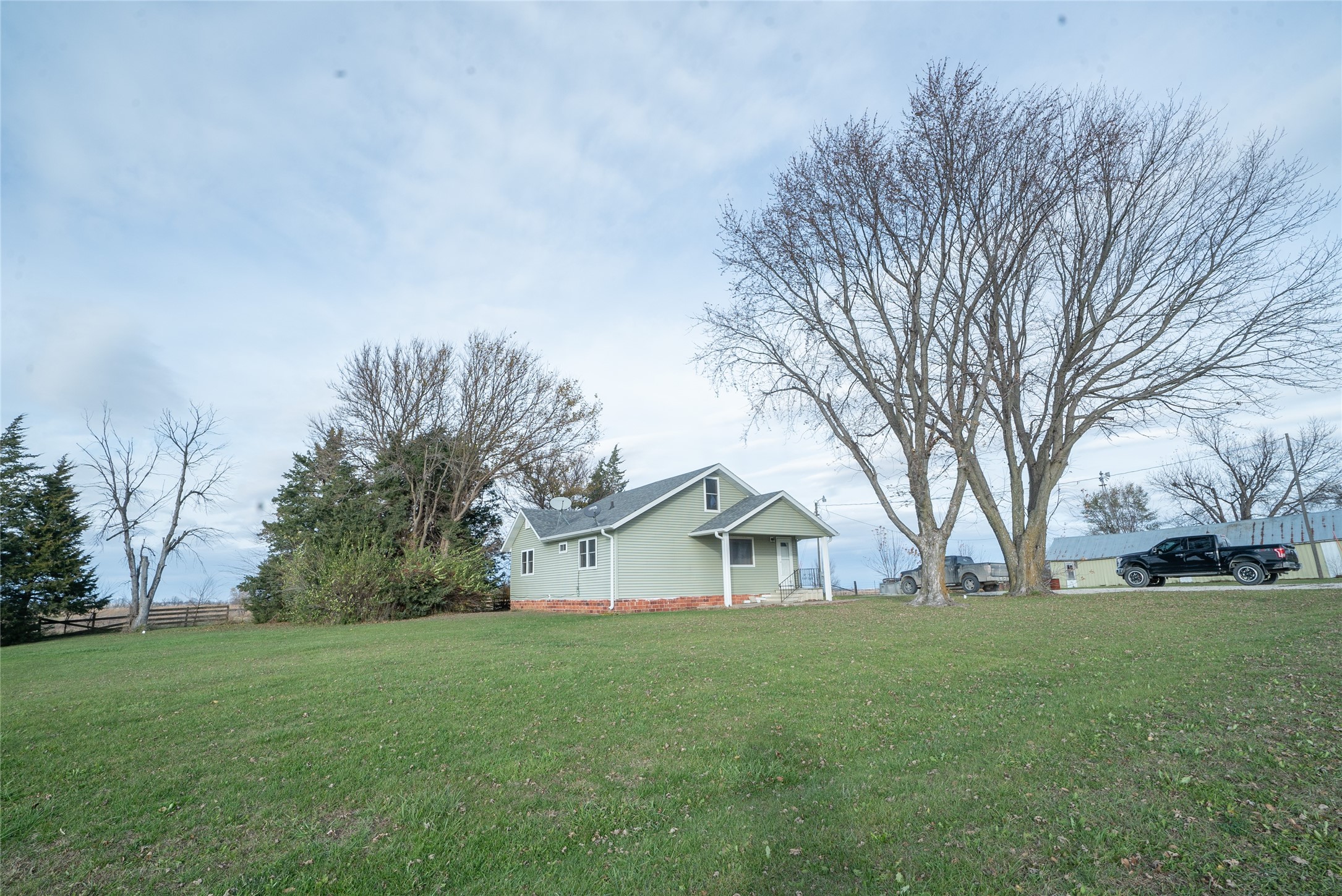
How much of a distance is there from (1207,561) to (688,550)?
56.8ft

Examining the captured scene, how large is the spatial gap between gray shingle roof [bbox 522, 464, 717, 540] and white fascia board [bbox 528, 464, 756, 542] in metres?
0.05

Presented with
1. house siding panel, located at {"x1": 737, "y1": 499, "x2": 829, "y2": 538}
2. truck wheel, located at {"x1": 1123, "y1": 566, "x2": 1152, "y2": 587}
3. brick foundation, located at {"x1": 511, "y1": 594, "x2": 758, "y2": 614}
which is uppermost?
house siding panel, located at {"x1": 737, "y1": 499, "x2": 829, "y2": 538}

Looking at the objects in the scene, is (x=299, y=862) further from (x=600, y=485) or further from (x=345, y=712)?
(x=600, y=485)

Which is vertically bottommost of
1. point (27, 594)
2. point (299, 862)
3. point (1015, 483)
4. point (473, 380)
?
point (299, 862)

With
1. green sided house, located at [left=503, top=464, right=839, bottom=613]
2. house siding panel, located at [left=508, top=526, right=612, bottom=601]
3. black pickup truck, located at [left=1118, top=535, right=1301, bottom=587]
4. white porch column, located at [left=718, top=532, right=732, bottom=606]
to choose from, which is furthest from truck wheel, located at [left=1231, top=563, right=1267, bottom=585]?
house siding panel, located at [left=508, top=526, right=612, bottom=601]

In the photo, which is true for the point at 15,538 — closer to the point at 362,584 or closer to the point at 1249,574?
the point at 362,584

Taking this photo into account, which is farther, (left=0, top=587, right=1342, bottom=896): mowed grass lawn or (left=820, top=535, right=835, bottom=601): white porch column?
(left=820, top=535, right=835, bottom=601): white porch column

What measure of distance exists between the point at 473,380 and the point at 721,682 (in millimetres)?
27545

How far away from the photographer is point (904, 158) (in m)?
17.8

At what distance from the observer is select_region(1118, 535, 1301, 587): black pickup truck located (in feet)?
62.0

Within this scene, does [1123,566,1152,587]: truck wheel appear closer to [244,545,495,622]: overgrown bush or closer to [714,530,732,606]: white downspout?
[714,530,732,606]: white downspout

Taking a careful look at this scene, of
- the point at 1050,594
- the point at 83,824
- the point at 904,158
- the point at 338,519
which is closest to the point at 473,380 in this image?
the point at 338,519

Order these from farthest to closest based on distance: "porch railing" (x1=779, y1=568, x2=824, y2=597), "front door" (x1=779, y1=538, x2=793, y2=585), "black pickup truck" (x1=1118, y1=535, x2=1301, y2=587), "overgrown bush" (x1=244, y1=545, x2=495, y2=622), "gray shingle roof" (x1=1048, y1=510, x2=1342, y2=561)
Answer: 1. "gray shingle roof" (x1=1048, y1=510, x2=1342, y2=561)
2. "front door" (x1=779, y1=538, x2=793, y2=585)
3. "porch railing" (x1=779, y1=568, x2=824, y2=597)
4. "overgrown bush" (x1=244, y1=545, x2=495, y2=622)
5. "black pickup truck" (x1=1118, y1=535, x2=1301, y2=587)

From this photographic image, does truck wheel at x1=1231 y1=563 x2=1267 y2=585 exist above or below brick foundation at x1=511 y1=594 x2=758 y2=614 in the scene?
above
